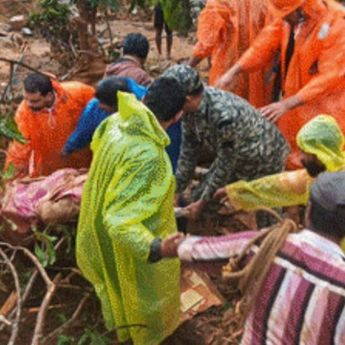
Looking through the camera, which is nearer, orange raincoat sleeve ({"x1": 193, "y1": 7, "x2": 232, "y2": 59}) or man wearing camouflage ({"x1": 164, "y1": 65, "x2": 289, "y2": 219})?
man wearing camouflage ({"x1": 164, "y1": 65, "x2": 289, "y2": 219})

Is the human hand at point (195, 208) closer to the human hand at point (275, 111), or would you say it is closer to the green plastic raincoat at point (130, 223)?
the green plastic raincoat at point (130, 223)

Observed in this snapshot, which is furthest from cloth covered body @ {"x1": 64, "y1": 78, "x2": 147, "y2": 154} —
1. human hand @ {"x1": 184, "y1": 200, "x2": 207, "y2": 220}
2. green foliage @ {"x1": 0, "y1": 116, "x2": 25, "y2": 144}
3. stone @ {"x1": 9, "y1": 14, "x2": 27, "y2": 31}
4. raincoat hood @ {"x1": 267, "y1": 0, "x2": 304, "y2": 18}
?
stone @ {"x1": 9, "y1": 14, "x2": 27, "y2": 31}

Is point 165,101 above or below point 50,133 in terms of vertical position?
above

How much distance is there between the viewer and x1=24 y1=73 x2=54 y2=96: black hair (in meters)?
3.96

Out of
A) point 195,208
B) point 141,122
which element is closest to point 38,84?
point 195,208

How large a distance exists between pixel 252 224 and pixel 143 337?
1.47 meters

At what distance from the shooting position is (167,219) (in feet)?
10.2

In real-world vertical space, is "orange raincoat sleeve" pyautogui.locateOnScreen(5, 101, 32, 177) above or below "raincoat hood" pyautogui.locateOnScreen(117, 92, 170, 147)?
below

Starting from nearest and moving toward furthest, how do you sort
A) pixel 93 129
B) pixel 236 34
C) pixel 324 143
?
pixel 324 143
pixel 93 129
pixel 236 34

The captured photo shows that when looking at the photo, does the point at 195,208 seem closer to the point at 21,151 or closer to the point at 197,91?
the point at 197,91

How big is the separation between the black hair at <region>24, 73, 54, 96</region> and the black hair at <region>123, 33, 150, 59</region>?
823 millimetres

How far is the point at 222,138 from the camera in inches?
138

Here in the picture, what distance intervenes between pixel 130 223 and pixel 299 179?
96 cm

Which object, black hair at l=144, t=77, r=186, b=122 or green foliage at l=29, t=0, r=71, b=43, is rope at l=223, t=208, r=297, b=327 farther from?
green foliage at l=29, t=0, r=71, b=43
